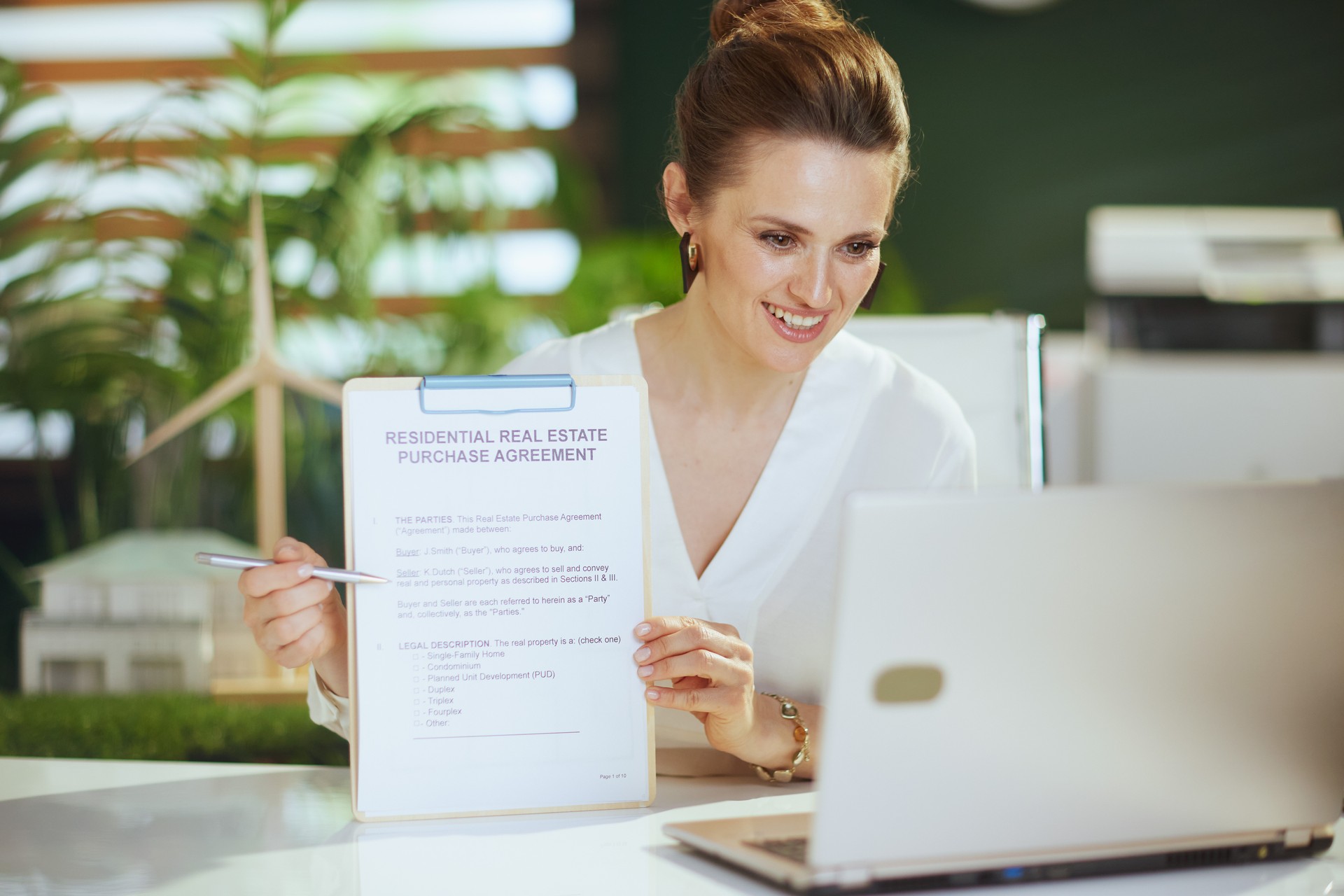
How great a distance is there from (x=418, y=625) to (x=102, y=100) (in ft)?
10.8

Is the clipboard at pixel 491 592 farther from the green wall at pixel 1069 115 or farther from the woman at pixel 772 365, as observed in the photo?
the green wall at pixel 1069 115

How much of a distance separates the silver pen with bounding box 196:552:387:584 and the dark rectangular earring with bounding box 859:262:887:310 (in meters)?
0.63

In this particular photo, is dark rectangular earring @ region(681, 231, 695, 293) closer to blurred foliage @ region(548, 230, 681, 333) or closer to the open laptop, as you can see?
the open laptop

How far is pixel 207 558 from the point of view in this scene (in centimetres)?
94

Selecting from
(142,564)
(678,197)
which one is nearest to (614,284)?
(142,564)

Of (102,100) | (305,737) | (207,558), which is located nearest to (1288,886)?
(207,558)

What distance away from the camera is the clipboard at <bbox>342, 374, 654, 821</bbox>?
98 cm

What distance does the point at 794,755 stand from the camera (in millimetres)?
1129

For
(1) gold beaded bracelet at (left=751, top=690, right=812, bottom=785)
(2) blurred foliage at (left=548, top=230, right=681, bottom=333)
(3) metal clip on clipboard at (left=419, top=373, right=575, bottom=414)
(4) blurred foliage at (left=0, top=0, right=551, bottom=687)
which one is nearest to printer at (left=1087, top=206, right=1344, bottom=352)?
(2) blurred foliage at (left=548, top=230, right=681, bottom=333)

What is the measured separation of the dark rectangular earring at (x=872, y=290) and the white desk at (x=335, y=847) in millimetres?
546

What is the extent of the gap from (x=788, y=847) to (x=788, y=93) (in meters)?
0.78

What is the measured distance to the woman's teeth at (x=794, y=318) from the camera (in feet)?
Result: 4.35

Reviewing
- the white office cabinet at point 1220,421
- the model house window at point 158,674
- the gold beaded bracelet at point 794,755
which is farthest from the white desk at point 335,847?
the white office cabinet at point 1220,421

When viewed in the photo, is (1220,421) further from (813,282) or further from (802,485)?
(813,282)
